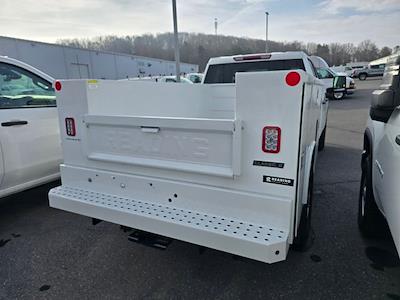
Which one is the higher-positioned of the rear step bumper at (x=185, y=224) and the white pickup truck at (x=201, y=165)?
the white pickup truck at (x=201, y=165)

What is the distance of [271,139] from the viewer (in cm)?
196

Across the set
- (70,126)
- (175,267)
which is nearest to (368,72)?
(175,267)

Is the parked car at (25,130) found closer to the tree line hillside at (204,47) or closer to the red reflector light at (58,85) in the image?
the red reflector light at (58,85)

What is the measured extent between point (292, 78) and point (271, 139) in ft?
1.34

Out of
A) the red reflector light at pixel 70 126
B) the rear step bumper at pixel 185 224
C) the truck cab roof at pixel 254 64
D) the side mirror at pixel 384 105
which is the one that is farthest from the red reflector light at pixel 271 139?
the truck cab roof at pixel 254 64

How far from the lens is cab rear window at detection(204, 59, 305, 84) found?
176 inches

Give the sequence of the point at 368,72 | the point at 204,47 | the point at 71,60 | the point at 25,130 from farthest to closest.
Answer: the point at 204,47, the point at 368,72, the point at 71,60, the point at 25,130

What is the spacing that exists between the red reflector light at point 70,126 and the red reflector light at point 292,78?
1979 millimetres

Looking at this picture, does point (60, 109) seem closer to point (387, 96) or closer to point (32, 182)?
point (32, 182)

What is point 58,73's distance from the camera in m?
21.2

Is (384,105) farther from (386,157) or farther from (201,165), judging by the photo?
(201,165)

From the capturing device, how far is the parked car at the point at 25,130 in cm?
338

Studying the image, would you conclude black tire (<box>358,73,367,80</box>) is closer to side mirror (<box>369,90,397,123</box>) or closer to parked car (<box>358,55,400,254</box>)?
parked car (<box>358,55,400,254</box>)

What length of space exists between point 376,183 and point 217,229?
Result: 155cm
